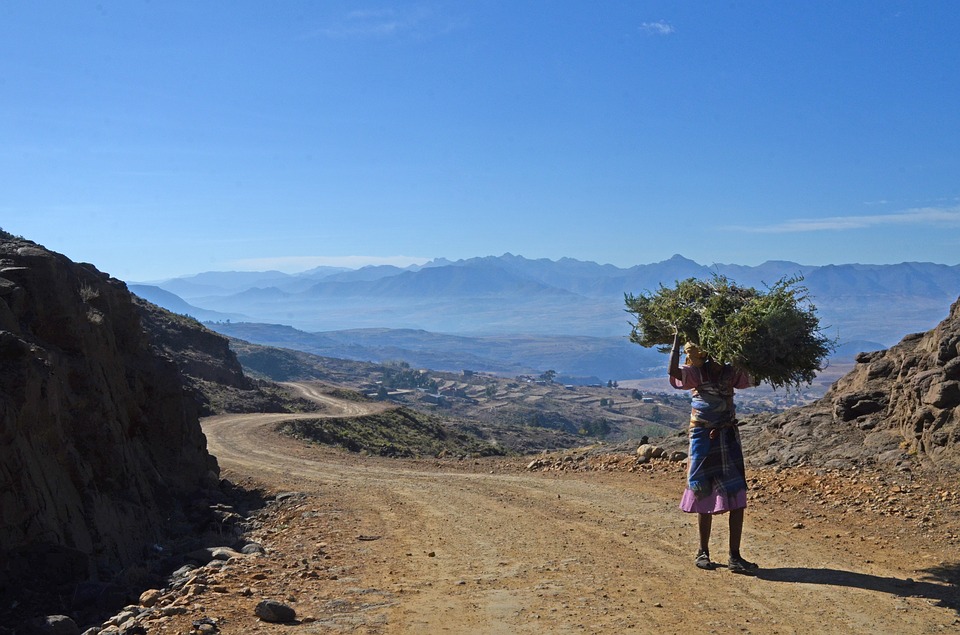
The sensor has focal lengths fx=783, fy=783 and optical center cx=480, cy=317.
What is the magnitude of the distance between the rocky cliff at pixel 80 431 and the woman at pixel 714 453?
23.0 ft

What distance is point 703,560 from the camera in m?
8.27

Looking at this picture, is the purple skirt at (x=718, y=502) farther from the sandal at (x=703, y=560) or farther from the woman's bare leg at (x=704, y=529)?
the sandal at (x=703, y=560)

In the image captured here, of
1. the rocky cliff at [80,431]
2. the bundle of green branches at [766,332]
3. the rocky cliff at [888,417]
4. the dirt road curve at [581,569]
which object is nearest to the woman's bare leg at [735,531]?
the dirt road curve at [581,569]

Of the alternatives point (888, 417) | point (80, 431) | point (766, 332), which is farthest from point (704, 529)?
point (80, 431)

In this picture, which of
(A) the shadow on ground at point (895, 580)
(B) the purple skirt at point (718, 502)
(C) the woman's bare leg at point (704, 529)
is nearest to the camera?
(A) the shadow on ground at point (895, 580)

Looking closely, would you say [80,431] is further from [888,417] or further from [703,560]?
[888,417]

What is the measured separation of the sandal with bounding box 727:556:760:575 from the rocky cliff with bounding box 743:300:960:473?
5355 millimetres

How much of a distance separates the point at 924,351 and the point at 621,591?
10313 millimetres

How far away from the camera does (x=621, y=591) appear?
7.42 meters

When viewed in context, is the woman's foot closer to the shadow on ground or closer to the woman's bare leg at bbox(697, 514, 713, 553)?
the shadow on ground

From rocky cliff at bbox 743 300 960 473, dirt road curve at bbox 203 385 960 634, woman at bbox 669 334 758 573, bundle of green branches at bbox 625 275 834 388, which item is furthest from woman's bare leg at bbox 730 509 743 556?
rocky cliff at bbox 743 300 960 473

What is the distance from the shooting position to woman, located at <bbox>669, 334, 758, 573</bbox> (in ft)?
27.0

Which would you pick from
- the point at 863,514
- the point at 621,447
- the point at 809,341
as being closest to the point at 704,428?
the point at 809,341

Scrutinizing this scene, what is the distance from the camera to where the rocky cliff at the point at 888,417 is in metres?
12.4
